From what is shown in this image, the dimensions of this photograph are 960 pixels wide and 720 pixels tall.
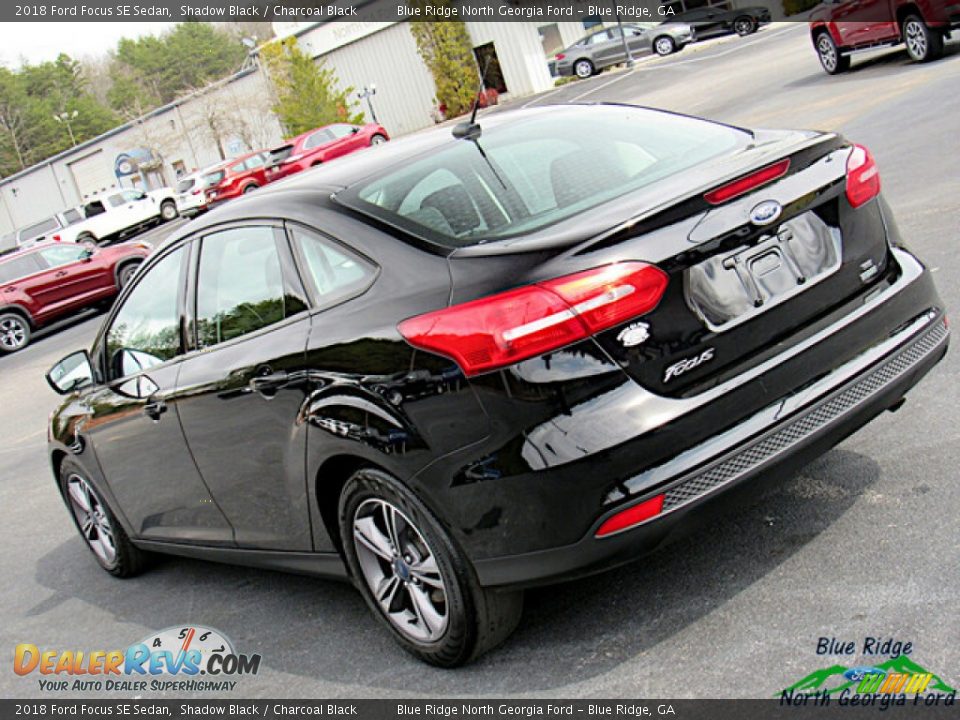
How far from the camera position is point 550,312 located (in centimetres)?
322

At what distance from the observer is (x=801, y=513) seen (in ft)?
14.0

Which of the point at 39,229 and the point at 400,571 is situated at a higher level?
the point at 39,229

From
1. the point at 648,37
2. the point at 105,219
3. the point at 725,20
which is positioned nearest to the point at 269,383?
the point at 105,219

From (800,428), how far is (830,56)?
1775 cm

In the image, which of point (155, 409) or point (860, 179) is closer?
point (860, 179)

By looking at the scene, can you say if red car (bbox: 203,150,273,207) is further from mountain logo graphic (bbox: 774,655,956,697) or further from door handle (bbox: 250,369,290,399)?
mountain logo graphic (bbox: 774,655,956,697)

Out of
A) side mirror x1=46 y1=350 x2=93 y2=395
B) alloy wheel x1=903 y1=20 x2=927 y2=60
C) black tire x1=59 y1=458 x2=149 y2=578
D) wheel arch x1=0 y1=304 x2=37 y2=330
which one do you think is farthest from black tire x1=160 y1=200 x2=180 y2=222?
side mirror x1=46 y1=350 x2=93 y2=395

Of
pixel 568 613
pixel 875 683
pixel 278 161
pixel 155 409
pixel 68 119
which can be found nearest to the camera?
pixel 875 683

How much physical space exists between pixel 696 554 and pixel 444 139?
72.0 inches

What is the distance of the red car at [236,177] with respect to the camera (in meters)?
35.8

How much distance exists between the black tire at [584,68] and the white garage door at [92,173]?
32.7 m

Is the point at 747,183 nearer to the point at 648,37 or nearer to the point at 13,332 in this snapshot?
the point at 13,332

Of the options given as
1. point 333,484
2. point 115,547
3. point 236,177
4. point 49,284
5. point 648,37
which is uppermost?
point 648,37

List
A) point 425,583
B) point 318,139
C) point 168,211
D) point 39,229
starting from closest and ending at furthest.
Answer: point 425,583 → point 318,139 → point 39,229 → point 168,211
